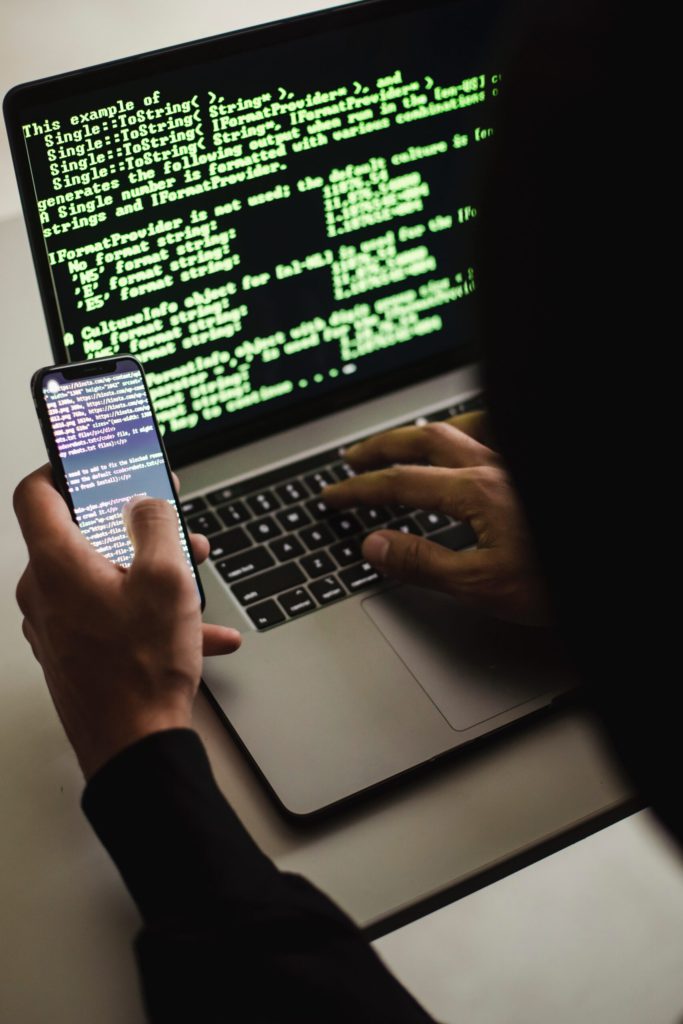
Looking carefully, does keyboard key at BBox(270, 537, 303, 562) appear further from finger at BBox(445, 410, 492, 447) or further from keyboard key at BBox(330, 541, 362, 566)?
finger at BBox(445, 410, 492, 447)

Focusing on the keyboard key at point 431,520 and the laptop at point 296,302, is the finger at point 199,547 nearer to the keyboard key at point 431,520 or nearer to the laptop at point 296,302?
the laptop at point 296,302

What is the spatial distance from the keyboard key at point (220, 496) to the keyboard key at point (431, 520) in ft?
0.48

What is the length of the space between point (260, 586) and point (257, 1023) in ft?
1.03

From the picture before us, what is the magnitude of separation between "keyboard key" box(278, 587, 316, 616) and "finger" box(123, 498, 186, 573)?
0.15m

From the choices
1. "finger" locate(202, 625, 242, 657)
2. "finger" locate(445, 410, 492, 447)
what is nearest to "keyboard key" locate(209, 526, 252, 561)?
"finger" locate(202, 625, 242, 657)

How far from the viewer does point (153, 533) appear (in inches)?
19.7

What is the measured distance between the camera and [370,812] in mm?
557

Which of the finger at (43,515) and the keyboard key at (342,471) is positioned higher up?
the finger at (43,515)

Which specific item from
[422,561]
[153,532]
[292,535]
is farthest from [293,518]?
[153,532]

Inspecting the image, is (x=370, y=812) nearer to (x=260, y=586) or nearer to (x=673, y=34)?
(x=260, y=586)

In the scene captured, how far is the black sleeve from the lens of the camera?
0.40m

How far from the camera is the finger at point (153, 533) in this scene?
1.58 ft

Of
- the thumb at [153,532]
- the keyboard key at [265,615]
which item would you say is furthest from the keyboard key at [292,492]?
the thumb at [153,532]

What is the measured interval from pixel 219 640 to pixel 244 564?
10cm
